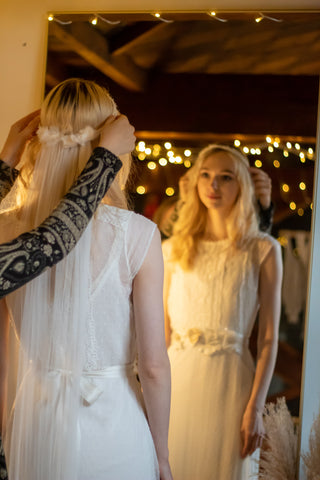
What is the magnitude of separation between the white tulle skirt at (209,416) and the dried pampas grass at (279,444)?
0.20ft

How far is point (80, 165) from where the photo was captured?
1.23 m

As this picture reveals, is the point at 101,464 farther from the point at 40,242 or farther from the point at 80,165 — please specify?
the point at 80,165

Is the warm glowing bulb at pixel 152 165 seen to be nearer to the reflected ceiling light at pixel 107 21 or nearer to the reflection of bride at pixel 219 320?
the reflection of bride at pixel 219 320

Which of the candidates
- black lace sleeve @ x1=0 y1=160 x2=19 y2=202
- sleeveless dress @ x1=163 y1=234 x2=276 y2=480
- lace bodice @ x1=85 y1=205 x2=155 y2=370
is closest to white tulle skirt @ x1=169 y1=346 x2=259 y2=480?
sleeveless dress @ x1=163 y1=234 x2=276 y2=480

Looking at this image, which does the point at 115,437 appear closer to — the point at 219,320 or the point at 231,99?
the point at 219,320

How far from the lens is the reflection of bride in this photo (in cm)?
192

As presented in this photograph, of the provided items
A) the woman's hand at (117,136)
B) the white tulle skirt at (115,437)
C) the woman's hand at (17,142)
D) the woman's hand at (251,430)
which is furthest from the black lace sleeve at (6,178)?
the woman's hand at (251,430)

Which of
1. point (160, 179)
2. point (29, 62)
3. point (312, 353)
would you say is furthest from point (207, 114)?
point (312, 353)

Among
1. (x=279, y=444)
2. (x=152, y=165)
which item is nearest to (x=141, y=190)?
(x=152, y=165)

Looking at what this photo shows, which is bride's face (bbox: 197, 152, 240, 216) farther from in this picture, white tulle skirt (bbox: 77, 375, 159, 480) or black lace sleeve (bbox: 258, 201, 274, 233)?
white tulle skirt (bbox: 77, 375, 159, 480)

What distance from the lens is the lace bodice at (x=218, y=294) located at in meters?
1.93

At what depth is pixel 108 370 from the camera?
125cm

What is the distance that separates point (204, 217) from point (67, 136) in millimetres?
861

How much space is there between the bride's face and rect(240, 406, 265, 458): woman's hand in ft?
2.31
